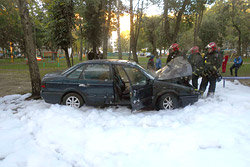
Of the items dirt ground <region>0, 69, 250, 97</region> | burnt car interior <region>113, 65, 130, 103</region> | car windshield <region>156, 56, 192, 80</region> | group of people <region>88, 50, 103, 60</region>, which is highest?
group of people <region>88, 50, 103, 60</region>

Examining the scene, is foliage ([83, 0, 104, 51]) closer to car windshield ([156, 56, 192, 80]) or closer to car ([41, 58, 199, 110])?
car ([41, 58, 199, 110])

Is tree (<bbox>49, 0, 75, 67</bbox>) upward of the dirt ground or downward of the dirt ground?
upward


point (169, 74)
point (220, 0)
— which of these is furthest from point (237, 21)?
point (169, 74)

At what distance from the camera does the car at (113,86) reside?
16.8 ft

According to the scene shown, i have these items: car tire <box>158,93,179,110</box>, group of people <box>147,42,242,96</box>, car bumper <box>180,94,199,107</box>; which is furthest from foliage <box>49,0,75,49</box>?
car bumper <box>180,94,199,107</box>

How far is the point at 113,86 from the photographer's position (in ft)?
17.0

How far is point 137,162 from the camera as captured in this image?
9.82ft

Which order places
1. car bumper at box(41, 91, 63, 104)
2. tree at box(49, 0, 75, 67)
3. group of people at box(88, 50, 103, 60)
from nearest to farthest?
car bumper at box(41, 91, 63, 104), tree at box(49, 0, 75, 67), group of people at box(88, 50, 103, 60)

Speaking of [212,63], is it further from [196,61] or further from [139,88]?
[139,88]

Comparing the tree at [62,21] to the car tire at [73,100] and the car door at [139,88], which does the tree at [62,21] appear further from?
the car door at [139,88]

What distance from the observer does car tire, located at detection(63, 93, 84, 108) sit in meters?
5.39

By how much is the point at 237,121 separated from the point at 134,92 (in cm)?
253

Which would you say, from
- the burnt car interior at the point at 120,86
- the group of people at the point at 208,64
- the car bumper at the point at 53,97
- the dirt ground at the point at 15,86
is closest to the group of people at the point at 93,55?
the dirt ground at the point at 15,86

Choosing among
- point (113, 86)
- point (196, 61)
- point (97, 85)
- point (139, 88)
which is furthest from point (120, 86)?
point (196, 61)
